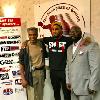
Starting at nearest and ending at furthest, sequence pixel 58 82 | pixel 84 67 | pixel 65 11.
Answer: pixel 84 67
pixel 58 82
pixel 65 11

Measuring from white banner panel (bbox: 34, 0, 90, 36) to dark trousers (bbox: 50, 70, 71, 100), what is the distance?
0.76 m

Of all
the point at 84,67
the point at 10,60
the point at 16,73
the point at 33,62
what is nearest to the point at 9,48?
the point at 10,60

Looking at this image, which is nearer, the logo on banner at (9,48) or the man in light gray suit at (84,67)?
the man in light gray suit at (84,67)

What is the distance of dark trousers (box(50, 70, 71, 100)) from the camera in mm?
3499

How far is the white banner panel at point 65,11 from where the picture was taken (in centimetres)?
374

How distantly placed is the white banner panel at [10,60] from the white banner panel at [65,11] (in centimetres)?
40

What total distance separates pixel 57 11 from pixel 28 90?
128 centimetres

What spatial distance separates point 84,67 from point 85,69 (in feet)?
0.09

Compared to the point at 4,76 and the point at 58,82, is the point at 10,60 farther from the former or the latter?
the point at 58,82

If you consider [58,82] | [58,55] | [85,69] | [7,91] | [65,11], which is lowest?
[7,91]

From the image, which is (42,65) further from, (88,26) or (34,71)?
(88,26)

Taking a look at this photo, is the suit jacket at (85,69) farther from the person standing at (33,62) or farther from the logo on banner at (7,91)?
the logo on banner at (7,91)

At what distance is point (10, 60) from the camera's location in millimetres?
4047

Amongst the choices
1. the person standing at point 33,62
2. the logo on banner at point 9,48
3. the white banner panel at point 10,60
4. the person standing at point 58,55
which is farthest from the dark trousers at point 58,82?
the logo on banner at point 9,48
